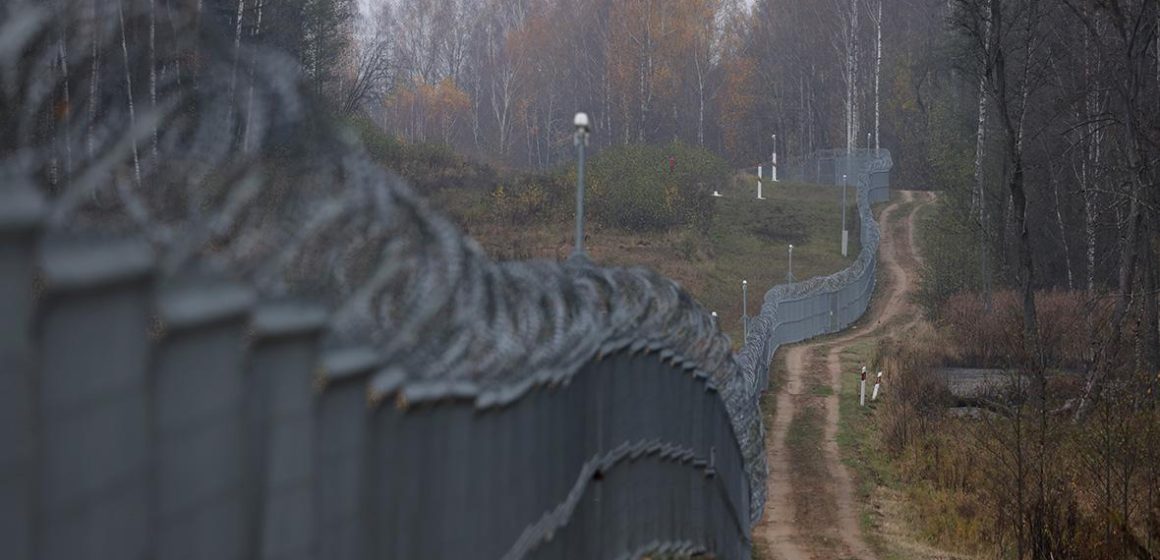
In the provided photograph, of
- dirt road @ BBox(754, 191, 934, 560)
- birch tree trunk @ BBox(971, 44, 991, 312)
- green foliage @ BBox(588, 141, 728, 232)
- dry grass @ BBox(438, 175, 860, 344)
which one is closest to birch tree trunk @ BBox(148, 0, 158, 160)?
dirt road @ BBox(754, 191, 934, 560)

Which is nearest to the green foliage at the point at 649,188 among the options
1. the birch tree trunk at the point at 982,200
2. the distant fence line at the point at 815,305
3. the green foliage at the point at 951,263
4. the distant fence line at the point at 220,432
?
the distant fence line at the point at 815,305

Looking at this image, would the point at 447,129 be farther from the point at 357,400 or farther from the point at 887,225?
the point at 357,400

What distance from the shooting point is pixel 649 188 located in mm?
53438

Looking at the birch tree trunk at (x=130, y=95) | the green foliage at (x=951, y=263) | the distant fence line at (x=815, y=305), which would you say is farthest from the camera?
the green foliage at (x=951, y=263)

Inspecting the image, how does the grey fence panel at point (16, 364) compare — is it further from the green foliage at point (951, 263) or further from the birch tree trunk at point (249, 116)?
the green foliage at point (951, 263)

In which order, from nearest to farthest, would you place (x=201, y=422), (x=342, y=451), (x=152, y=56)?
(x=152, y=56), (x=201, y=422), (x=342, y=451)

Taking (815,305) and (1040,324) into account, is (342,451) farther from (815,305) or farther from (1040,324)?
(815,305)

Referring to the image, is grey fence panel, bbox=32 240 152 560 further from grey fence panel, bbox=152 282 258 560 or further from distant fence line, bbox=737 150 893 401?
distant fence line, bbox=737 150 893 401

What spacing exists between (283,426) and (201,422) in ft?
1.38

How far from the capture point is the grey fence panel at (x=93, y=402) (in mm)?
2154

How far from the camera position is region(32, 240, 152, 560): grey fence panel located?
2154 millimetres

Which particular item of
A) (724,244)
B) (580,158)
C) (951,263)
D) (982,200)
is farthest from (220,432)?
(724,244)

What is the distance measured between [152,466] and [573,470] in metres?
4.17

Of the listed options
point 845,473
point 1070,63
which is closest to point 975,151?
point 1070,63
